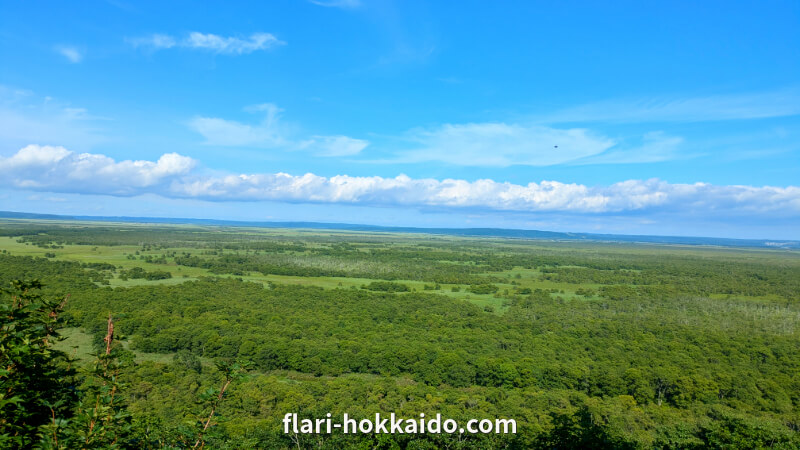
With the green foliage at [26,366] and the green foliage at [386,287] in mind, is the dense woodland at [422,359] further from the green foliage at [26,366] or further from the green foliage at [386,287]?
the green foliage at [386,287]

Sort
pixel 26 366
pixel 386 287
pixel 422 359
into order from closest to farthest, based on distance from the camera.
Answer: pixel 26 366 < pixel 422 359 < pixel 386 287

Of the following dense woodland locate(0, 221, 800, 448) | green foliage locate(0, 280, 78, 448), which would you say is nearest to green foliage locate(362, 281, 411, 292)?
dense woodland locate(0, 221, 800, 448)

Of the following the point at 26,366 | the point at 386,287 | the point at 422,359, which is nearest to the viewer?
the point at 26,366

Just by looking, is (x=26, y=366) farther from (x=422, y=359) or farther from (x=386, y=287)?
(x=386, y=287)

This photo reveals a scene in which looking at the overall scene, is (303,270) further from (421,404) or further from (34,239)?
(34,239)

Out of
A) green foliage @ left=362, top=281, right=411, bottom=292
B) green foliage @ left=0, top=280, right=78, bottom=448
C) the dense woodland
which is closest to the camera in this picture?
green foliage @ left=0, top=280, right=78, bottom=448

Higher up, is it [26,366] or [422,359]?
[26,366]

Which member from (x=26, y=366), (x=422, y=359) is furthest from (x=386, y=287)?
(x=26, y=366)

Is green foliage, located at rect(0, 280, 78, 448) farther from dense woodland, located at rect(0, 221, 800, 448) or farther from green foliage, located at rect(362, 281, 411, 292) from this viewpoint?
green foliage, located at rect(362, 281, 411, 292)

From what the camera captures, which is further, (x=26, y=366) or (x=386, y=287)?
(x=386, y=287)

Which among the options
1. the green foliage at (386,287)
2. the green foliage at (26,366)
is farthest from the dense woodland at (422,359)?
the green foliage at (386,287)
